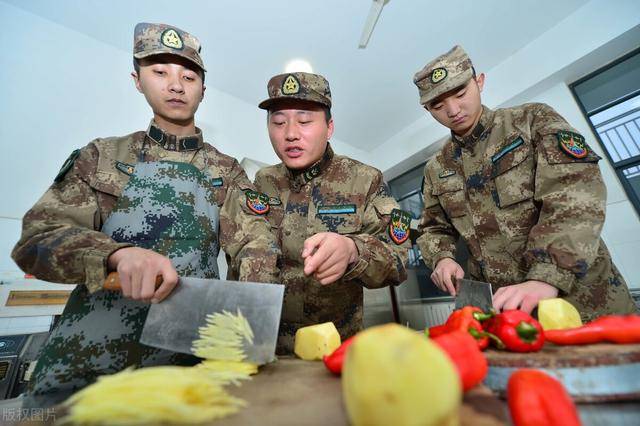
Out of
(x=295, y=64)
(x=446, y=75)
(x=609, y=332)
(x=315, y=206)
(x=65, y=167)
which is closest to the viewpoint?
(x=609, y=332)

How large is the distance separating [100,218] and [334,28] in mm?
2476

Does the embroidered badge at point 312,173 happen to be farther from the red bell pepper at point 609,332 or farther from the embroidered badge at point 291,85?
the red bell pepper at point 609,332

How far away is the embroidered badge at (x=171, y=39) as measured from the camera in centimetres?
93

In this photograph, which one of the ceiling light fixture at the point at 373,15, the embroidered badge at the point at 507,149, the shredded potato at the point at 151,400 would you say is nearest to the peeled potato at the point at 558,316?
the shredded potato at the point at 151,400

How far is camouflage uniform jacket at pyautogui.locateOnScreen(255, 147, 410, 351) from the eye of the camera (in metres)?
1.05

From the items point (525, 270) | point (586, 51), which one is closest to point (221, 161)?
point (525, 270)

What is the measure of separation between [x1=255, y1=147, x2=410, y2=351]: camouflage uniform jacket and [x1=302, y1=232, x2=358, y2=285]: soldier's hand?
0.27 meters

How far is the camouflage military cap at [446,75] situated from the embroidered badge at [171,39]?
1.17m

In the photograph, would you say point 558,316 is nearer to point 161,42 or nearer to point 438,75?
point 438,75

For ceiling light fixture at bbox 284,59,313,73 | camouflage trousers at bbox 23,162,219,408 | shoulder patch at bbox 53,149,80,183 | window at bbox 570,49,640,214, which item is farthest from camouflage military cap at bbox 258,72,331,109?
window at bbox 570,49,640,214

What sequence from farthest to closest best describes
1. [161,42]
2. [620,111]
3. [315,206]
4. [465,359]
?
1. [620,111]
2. [315,206]
3. [161,42]
4. [465,359]

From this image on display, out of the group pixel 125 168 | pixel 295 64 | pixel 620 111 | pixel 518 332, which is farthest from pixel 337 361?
pixel 620 111

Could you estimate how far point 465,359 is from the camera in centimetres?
32

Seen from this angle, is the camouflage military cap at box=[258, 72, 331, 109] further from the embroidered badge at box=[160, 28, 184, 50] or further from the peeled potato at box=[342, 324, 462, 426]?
the peeled potato at box=[342, 324, 462, 426]
